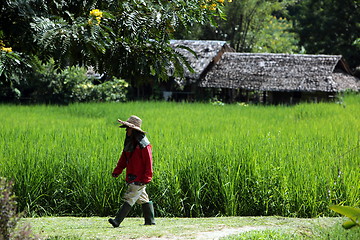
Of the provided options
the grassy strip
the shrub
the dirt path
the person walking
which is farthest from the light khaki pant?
the shrub

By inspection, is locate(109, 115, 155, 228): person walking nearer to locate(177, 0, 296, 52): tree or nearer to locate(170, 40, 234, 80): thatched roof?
locate(170, 40, 234, 80): thatched roof

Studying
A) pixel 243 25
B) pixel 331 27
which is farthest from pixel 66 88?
pixel 243 25

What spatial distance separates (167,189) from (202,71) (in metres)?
20.7

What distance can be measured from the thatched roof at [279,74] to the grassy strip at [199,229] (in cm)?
2055

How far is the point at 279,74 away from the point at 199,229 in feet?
74.2

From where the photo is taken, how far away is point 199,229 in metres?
5.02

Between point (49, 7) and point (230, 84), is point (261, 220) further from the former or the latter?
point (230, 84)

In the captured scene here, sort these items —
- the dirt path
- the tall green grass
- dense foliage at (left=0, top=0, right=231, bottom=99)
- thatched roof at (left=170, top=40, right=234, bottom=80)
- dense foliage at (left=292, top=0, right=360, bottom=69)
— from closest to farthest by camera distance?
dense foliage at (left=0, top=0, right=231, bottom=99) → the dirt path → the tall green grass → thatched roof at (left=170, top=40, right=234, bottom=80) → dense foliage at (left=292, top=0, right=360, bottom=69)

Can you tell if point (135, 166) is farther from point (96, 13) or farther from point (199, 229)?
point (96, 13)

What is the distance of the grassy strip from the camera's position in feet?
15.2

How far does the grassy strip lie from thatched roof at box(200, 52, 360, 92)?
2055 cm

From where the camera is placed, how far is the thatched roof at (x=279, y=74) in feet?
85.2

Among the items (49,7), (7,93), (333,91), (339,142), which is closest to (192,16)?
(49,7)

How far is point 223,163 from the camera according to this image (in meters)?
6.98
